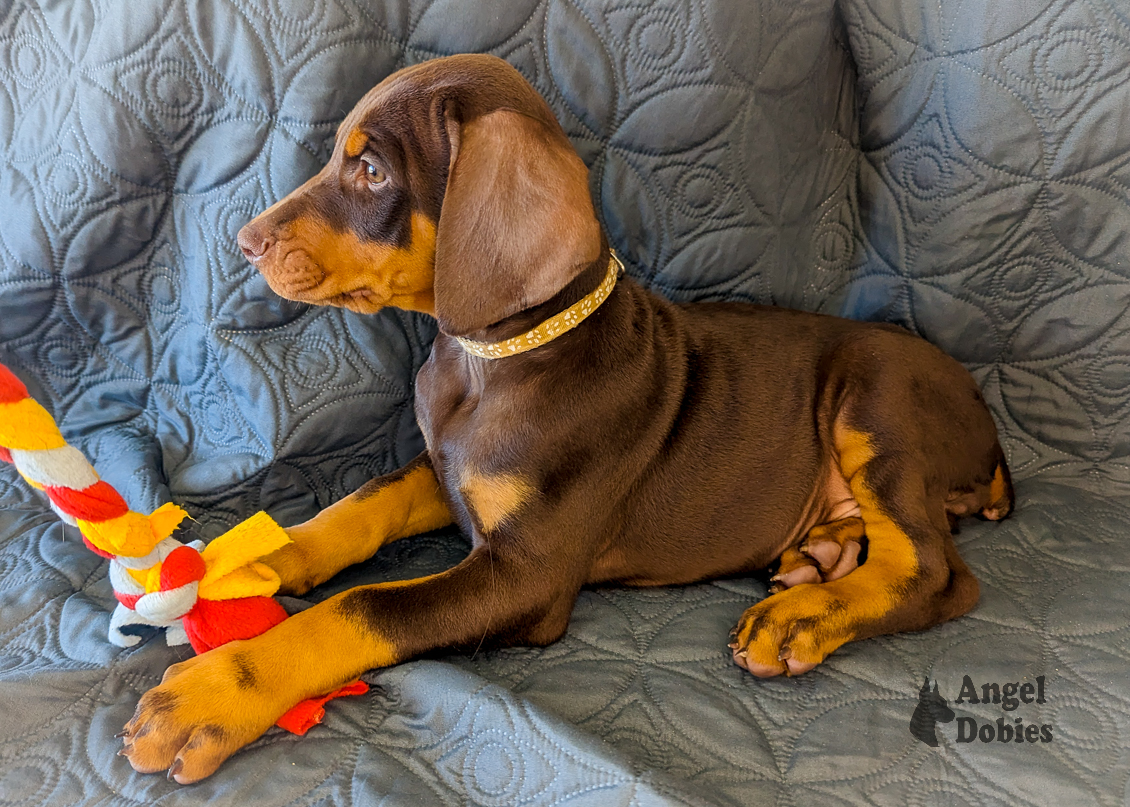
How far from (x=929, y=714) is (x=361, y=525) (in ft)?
4.71

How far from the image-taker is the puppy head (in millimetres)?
1628

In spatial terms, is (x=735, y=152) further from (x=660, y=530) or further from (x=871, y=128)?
(x=660, y=530)

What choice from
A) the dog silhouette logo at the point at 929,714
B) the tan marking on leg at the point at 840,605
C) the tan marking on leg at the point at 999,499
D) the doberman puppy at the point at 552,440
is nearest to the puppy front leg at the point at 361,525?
the doberman puppy at the point at 552,440

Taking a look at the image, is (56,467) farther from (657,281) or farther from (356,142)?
(657,281)

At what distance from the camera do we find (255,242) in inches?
71.0

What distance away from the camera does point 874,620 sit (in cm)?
195

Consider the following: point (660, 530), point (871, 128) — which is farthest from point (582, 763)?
point (871, 128)

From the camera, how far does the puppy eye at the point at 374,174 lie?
1.84 m

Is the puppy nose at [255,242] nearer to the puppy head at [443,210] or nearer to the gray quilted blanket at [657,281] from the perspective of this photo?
the puppy head at [443,210]

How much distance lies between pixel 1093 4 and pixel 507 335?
201 centimetres

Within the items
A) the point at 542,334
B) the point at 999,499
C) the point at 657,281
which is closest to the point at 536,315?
the point at 542,334

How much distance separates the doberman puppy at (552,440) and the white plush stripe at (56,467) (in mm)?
422

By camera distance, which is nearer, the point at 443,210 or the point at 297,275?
the point at 443,210

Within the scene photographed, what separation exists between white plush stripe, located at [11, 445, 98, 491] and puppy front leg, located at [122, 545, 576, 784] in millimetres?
420
